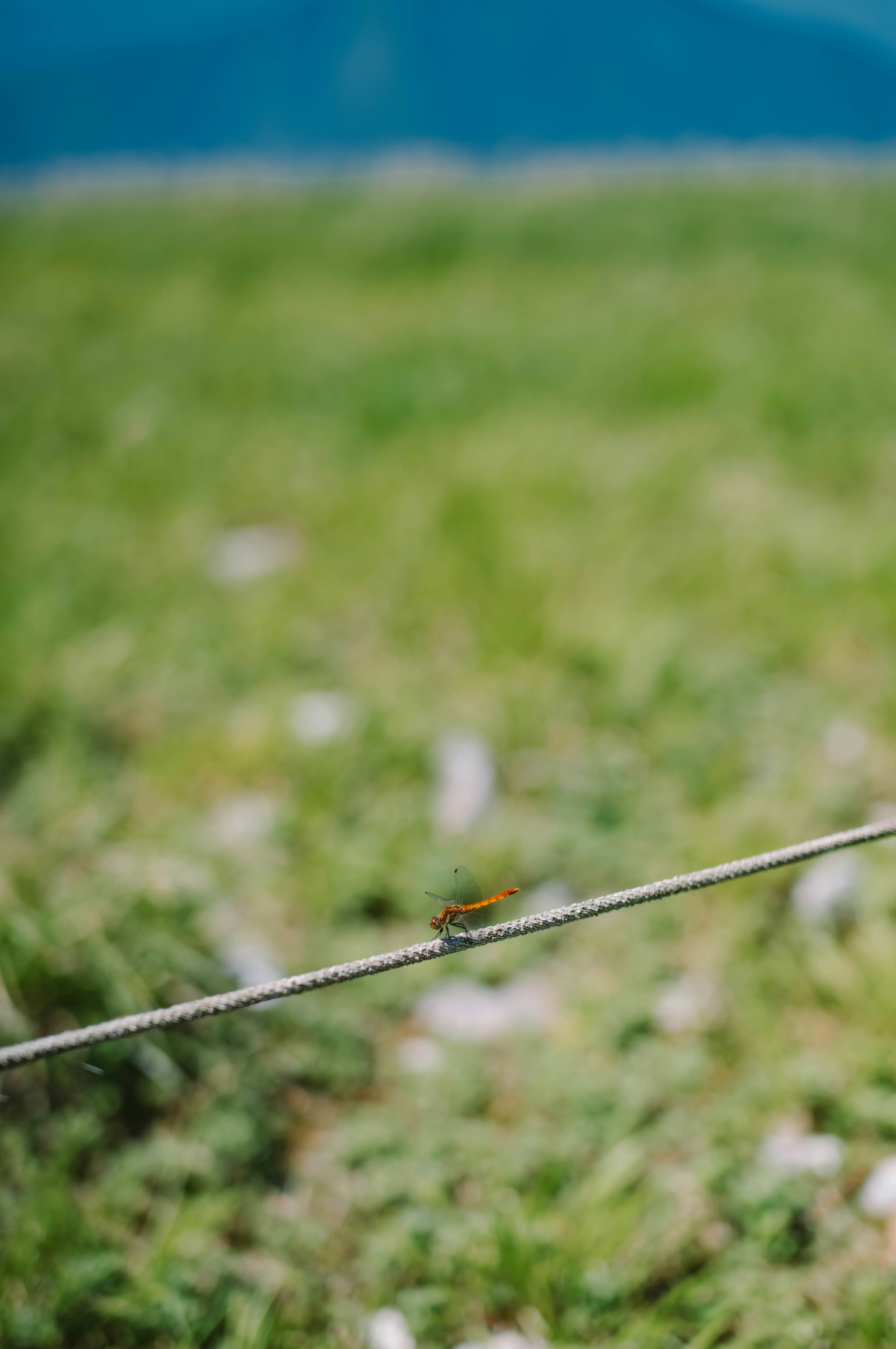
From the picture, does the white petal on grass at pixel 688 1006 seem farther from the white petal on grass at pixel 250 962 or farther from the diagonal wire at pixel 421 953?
the diagonal wire at pixel 421 953

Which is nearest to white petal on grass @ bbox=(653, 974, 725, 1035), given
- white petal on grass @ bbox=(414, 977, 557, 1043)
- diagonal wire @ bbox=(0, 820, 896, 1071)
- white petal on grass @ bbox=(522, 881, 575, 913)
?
white petal on grass @ bbox=(414, 977, 557, 1043)

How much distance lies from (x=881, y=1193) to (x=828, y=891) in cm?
86

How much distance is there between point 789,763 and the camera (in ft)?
9.81

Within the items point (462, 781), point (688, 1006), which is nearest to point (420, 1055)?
point (688, 1006)

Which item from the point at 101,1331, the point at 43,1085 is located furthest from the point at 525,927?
the point at 43,1085

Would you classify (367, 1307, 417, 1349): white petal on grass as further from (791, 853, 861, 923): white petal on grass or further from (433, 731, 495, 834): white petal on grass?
(791, 853, 861, 923): white petal on grass

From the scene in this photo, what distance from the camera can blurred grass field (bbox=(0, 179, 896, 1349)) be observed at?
1.67 metres

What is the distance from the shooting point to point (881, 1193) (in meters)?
1.68

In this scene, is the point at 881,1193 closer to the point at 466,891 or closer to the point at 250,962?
the point at 466,891

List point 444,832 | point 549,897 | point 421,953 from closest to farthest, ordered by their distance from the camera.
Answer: point 421,953
point 549,897
point 444,832

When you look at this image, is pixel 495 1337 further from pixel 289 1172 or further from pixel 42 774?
pixel 42 774

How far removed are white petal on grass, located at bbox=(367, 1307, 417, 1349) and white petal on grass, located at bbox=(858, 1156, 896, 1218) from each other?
3.25 ft

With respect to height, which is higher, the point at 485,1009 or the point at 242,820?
the point at 242,820

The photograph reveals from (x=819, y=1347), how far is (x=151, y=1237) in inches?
54.7
